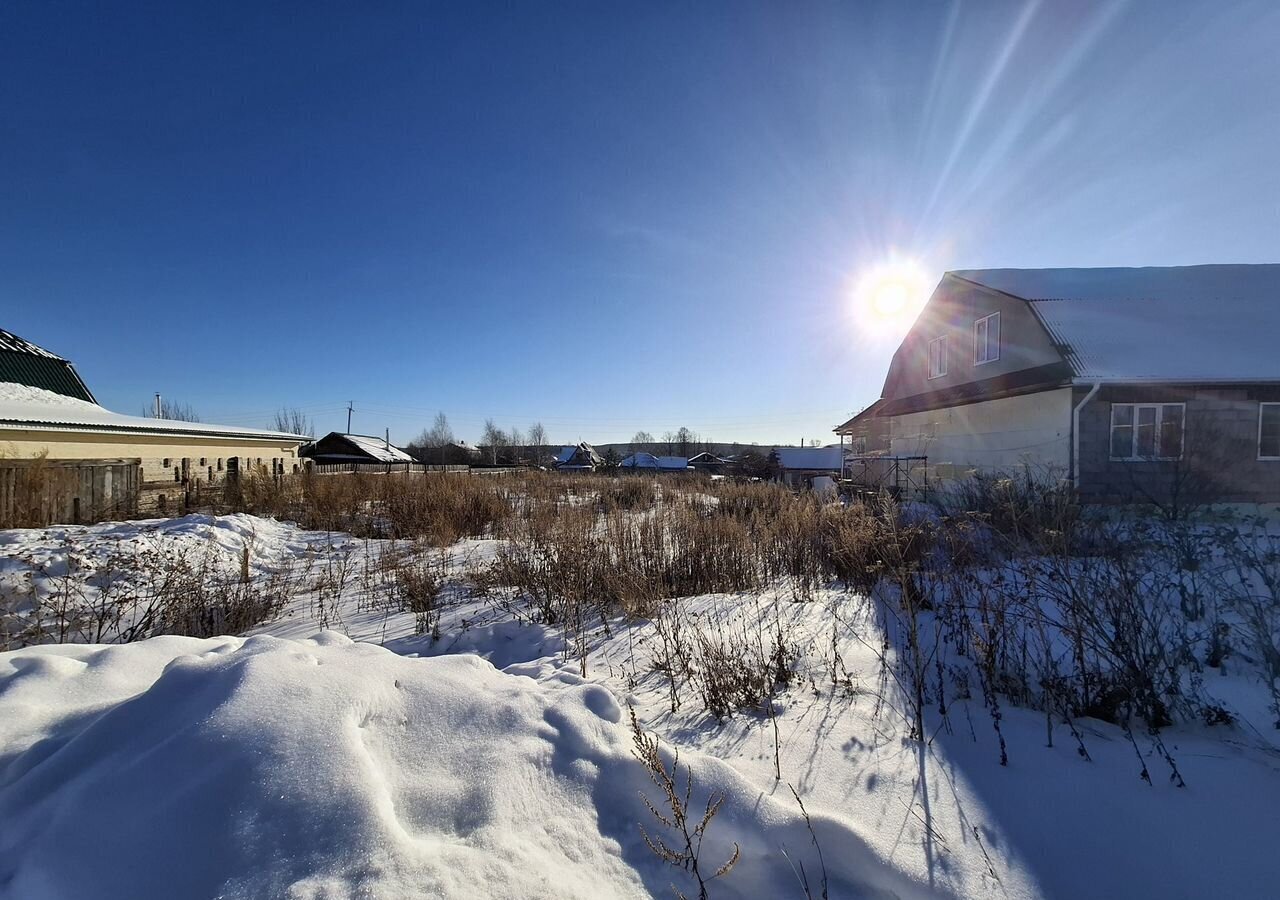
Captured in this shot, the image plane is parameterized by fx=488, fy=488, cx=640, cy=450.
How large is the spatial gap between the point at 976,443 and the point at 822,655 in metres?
12.3

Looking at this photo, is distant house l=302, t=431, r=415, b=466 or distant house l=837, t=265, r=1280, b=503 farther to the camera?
distant house l=302, t=431, r=415, b=466

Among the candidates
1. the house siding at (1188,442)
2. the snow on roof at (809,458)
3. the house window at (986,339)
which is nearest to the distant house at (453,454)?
the snow on roof at (809,458)

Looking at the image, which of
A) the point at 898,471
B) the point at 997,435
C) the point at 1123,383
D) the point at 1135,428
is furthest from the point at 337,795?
Answer: the point at 997,435

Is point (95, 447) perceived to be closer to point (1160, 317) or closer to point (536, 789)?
point (536, 789)

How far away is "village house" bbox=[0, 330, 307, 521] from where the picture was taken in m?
8.00

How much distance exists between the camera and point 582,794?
5.75ft

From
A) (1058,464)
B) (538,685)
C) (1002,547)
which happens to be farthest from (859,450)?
(538,685)

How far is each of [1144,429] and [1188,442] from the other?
0.70 m

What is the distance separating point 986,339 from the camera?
13.7m

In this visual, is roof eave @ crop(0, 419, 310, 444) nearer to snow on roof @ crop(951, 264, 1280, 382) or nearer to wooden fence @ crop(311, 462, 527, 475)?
wooden fence @ crop(311, 462, 527, 475)

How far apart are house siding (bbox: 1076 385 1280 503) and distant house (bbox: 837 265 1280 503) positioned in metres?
0.02

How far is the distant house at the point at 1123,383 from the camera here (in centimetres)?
945

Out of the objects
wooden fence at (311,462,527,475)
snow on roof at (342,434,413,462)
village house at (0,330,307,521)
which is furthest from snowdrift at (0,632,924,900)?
snow on roof at (342,434,413,462)

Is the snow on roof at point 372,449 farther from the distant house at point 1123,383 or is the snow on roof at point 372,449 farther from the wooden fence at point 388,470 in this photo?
the distant house at point 1123,383
